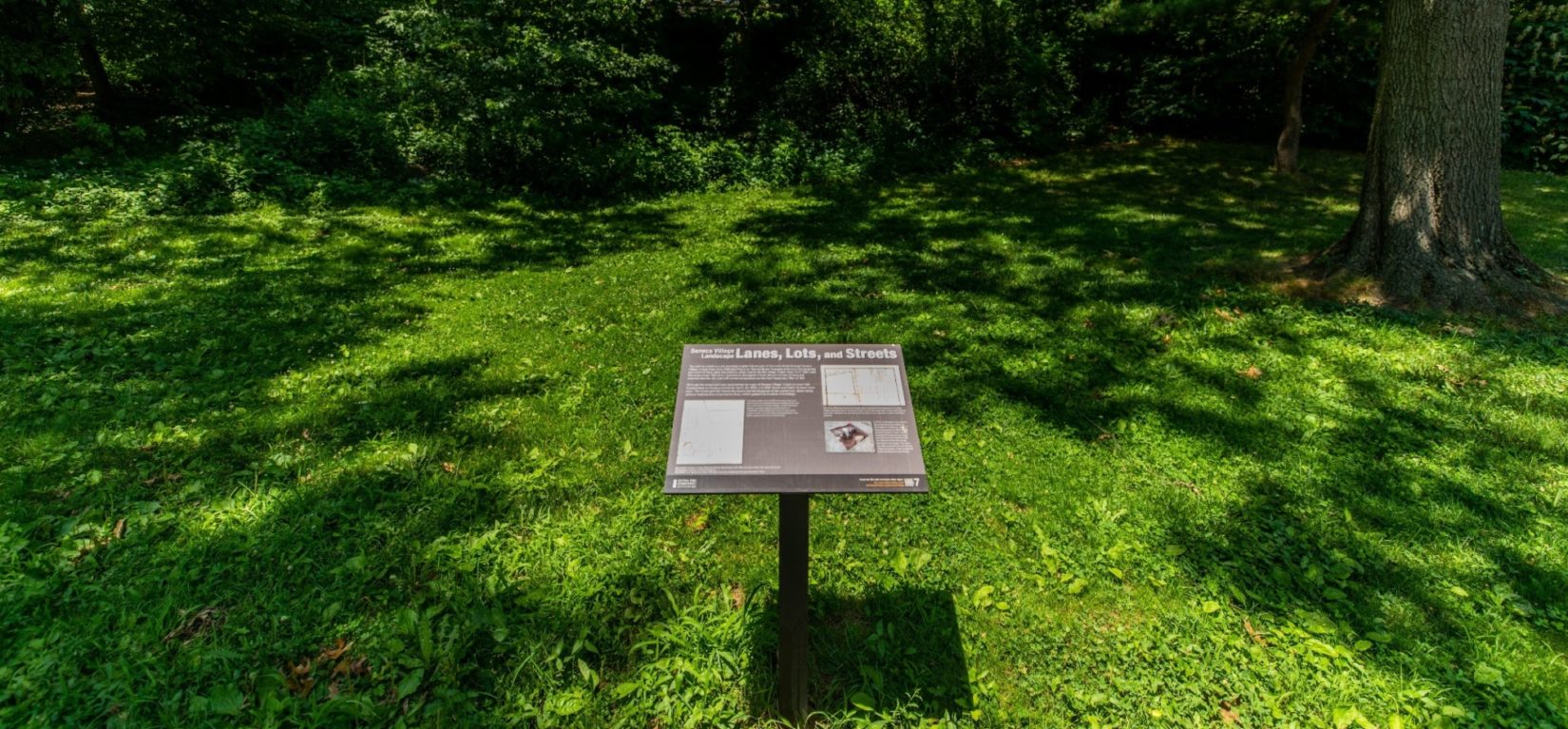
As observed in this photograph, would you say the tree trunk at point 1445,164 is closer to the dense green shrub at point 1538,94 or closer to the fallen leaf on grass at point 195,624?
the fallen leaf on grass at point 195,624

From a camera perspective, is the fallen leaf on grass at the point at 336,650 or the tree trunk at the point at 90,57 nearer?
the fallen leaf on grass at the point at 336,650

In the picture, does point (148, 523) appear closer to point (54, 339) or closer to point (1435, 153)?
point (54, 339)

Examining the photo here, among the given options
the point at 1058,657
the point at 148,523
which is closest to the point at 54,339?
the point at 148,523

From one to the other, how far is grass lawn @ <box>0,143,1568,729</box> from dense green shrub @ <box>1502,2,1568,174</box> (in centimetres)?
851

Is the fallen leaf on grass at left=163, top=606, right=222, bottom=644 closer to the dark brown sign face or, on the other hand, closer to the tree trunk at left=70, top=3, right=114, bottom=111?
the dark brown sign face

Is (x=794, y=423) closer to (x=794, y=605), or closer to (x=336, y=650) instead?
(x=794, y=605)

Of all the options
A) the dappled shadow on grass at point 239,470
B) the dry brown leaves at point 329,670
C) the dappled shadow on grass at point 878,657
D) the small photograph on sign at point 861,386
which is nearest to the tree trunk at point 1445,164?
the dappled shadow on grass at point 878,657

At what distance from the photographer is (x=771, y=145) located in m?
12.6

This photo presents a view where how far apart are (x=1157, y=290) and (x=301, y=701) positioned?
23.1 ft

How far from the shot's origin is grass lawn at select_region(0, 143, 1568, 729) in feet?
9.01

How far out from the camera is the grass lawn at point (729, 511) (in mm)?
2746

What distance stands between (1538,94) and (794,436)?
18.1 meters

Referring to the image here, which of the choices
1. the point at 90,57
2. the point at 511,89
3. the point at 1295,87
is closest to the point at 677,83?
the point at 511,89

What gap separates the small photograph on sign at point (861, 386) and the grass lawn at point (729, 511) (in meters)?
1.20
